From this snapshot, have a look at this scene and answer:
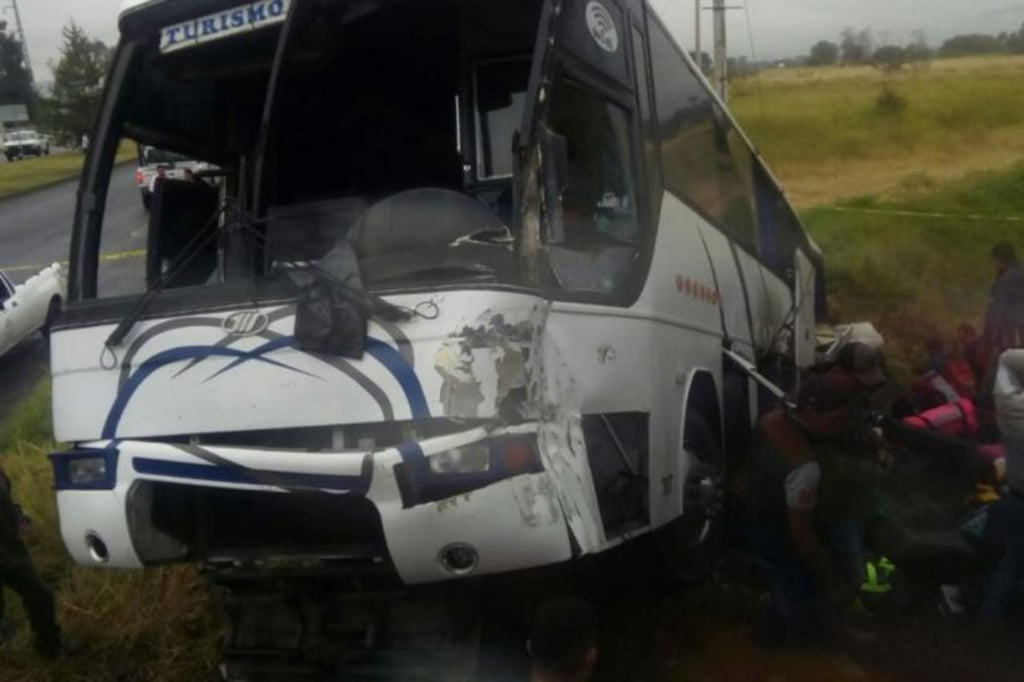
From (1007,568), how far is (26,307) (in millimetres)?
12683

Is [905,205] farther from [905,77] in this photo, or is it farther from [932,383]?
[905,77]

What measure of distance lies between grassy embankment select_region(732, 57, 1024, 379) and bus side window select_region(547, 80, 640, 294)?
9.31 metres

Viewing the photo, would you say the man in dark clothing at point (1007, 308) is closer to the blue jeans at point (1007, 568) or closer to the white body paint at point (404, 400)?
the blue jeans at point (1007, 568)

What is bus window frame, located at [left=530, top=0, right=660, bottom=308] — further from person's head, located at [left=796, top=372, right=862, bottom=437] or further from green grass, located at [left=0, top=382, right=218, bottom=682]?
green grass, located at [left=0, top=382, right=218, bottom=682]

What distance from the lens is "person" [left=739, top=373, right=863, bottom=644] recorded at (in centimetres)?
596

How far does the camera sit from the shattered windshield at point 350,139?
16.5 ft

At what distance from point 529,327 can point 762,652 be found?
8.21ft

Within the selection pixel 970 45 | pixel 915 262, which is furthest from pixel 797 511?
pixel 970 45

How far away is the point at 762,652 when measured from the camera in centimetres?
621

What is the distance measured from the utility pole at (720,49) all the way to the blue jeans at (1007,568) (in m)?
20.4

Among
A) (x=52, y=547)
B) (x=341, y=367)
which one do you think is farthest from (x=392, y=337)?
(x=52, y=547)

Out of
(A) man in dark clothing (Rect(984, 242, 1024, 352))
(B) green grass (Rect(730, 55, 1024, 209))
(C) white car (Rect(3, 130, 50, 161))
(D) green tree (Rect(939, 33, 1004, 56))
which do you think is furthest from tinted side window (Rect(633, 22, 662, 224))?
(C) white car (Rect(3, 130, 50, 161))

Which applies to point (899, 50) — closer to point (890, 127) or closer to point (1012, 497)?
point (890, 127)

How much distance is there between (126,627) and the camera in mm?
6969
